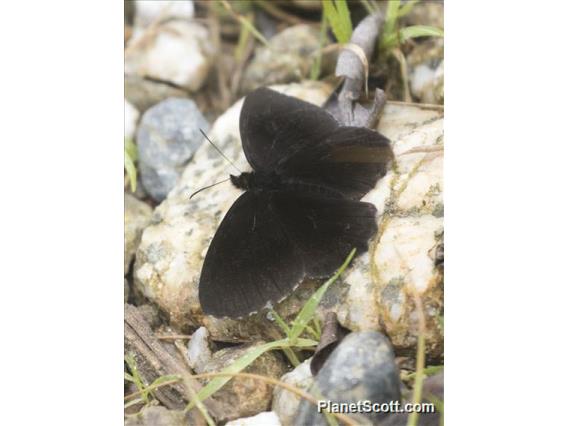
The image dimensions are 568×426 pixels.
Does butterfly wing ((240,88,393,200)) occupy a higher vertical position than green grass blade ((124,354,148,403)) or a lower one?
higher

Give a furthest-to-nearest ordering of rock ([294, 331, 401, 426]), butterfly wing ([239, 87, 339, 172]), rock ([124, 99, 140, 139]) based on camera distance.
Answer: rock ([124, 99, 140, 139]) < butterfly wing ([239, 87, 339, 172]) < rock ([294, 331, 401, 426])

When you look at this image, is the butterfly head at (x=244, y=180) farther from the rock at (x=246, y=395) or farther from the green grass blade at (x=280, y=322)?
the rock at (x=246, y=395)

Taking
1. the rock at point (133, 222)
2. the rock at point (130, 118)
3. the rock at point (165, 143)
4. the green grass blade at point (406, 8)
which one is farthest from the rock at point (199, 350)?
the green grass blade at point (406, 8)

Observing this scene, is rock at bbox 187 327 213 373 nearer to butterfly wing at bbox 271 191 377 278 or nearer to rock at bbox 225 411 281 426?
rock at bbox 225 411 281 426

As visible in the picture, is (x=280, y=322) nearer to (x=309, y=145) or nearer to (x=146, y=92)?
(x=309, y=145)

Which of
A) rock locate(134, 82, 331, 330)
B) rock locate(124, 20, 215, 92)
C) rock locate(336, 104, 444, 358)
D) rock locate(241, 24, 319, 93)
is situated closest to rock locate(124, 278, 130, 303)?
rock locate(134, 82, 331, 330)
